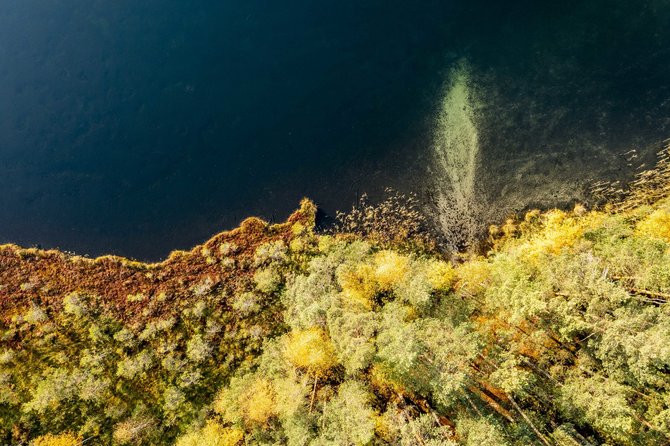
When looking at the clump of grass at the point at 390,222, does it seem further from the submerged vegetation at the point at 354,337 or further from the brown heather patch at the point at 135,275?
the brown heather patch at the point at 135,275

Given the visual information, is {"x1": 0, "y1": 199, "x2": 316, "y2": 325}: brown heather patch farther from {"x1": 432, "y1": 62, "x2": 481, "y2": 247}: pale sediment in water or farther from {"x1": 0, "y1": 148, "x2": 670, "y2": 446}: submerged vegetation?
{"x1": 432, "y1": 62, "x2": 481, "y2": 247}: pale sediment in water

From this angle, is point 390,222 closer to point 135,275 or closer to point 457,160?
point 457,160

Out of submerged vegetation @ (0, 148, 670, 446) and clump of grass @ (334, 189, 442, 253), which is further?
clump of grass @ (334, 189, 442, 253)

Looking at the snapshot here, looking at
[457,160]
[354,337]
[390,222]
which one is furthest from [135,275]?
[457,160]

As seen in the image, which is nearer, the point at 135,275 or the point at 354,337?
the point at 354,337

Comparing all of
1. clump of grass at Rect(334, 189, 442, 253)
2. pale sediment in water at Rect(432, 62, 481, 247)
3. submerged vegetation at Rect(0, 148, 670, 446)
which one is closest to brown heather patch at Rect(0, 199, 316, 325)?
submerged vegetation at Rect(0, 148, 670, 446)
